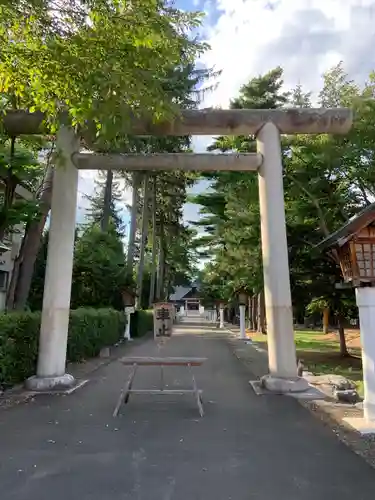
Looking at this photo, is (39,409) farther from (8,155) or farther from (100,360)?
(100,360)

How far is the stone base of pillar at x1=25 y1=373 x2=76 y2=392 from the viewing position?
835cm

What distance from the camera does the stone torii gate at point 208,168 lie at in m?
8.68

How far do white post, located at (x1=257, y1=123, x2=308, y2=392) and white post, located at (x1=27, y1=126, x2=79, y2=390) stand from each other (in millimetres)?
4110

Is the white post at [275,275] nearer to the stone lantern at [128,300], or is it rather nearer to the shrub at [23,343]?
the shrub at [23,343]

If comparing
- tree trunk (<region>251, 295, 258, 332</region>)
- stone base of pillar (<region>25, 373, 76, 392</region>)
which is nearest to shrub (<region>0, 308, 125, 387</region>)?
stone base of pillar (<region>25, 373, 76, 392</region>)

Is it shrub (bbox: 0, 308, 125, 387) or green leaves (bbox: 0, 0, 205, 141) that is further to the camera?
shrub (bbox: 0, 308, 125, 387)

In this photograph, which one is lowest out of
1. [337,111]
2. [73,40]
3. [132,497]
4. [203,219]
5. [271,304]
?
[132,497]

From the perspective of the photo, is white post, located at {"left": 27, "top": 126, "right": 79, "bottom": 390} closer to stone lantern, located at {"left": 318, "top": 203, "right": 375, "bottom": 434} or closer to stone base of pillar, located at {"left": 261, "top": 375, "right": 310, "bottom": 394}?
stone base of pillar, located at {"left": 261, "top": 375, "right": 310, "bottom": 394}

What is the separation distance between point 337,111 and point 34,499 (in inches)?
344

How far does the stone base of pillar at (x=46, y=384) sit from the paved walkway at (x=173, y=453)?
1.97ft

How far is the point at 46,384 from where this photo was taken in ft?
27.6

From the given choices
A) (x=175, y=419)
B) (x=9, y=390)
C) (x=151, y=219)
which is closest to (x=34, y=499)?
(x=175, y=419)

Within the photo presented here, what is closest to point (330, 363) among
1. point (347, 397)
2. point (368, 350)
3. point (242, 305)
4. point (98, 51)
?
point (242, 305)

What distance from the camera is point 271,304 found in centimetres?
878
